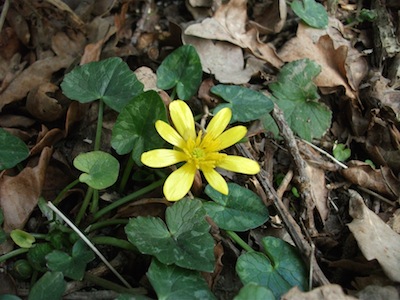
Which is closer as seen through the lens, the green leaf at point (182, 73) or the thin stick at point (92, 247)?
the thin stick at point (92, 247)

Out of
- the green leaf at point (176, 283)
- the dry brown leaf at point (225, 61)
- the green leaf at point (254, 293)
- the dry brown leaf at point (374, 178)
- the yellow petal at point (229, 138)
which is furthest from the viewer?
the dry brown leaf at point (225, 61)

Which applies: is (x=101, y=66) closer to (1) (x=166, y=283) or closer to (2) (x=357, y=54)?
(1) (x=166, y=283)

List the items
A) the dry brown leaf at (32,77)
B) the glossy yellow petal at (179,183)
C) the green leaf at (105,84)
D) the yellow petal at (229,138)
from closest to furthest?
the glossy yellow petal at (179,183), the yellow petal at (229,138), the green leaf at (105,84), the dry brown leaf at (32,77)

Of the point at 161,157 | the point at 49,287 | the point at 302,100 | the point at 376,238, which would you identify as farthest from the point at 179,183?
the point at 302,100

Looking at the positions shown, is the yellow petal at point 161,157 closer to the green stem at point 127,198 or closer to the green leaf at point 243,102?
the green stem at point 127,198

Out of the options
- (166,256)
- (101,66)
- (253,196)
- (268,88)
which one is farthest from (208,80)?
(166,256)

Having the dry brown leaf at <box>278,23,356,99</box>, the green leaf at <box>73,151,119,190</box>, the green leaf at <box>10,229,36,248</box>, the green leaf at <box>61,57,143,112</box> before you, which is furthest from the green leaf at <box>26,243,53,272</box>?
the dry brown leaf at <box>278,23,356,99</box>

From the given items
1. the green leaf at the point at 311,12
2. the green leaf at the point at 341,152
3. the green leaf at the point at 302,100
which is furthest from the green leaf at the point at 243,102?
the green leaf at the point at 311,12
